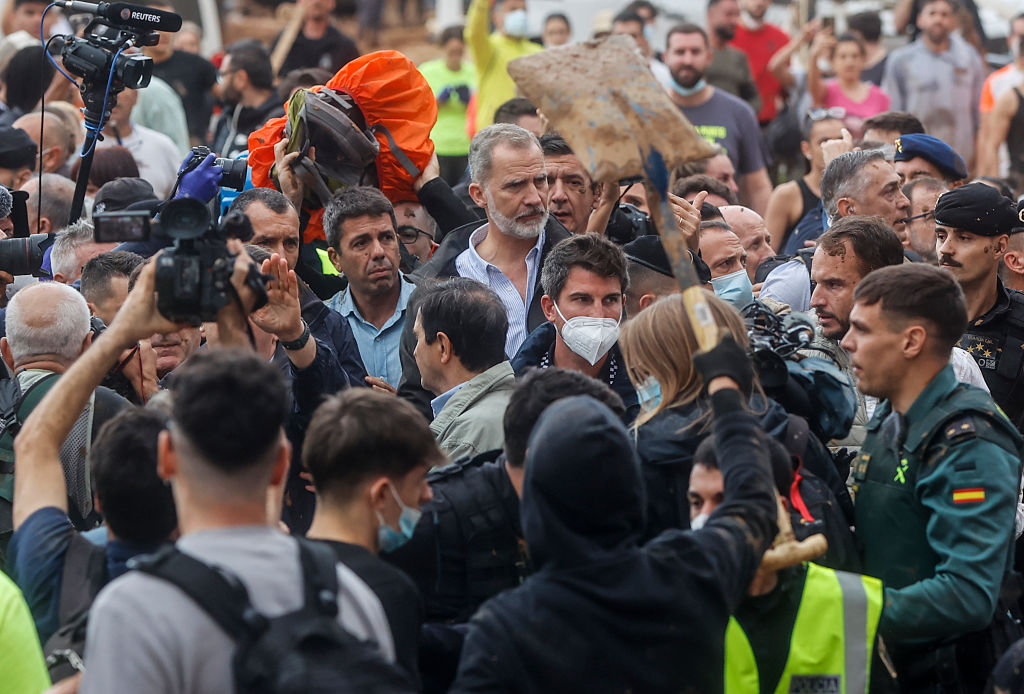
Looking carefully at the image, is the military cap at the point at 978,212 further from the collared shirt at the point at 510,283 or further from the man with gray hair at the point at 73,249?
the man with gray hair at the point at 73,249

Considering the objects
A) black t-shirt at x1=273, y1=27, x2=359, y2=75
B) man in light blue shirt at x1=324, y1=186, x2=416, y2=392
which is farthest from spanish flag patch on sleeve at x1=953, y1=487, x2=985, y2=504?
black t-shirt at x1=273, y1=27, x2=359, y2=75

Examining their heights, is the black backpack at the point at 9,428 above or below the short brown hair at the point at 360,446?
below

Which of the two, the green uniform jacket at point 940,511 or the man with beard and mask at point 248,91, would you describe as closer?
the green uniform jacket at point 940,511

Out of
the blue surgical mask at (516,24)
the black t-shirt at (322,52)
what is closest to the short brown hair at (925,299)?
the blue surgical mask at (516,24)

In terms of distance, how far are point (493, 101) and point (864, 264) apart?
16.5ft

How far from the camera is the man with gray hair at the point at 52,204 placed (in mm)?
6605

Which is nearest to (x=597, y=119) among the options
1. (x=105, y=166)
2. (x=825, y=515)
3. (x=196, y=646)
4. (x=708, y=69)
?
(x=825, y=515)

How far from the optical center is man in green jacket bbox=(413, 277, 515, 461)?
427 cm

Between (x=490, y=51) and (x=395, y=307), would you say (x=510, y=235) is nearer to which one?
(x=395, y=307)

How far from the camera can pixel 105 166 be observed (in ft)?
23.3

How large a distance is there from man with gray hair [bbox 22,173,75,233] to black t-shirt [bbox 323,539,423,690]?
431cm

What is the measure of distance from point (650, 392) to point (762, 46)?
308 inches

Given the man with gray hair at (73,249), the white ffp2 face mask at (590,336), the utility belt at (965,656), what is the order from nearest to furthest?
the utility belt at (965,656), the white ffp2 face mask at (590,336), the man with gray hair at (73,249)

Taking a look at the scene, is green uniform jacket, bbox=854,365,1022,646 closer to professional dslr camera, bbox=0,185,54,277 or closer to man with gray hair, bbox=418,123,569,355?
man with gray hair, bbox=418,123,569,355
